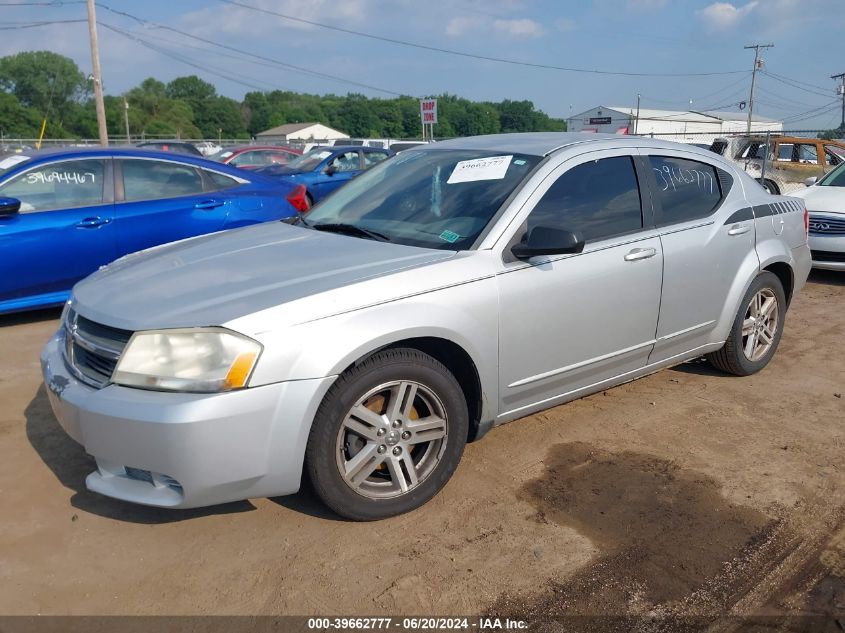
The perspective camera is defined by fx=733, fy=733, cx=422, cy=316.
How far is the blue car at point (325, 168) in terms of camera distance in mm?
12953

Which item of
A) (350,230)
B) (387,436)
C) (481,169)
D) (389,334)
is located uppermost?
(481,169)

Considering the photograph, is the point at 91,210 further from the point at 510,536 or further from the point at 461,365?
the point at 510,536

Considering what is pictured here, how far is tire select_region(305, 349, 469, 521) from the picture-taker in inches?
117

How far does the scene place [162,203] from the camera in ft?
21.4

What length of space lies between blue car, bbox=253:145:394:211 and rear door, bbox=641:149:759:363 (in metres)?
8.08

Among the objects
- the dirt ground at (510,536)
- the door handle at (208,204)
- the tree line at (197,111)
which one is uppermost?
the tree line at (197,111)

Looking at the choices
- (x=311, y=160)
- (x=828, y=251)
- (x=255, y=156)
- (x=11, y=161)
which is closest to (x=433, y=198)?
(x=11, y=161)

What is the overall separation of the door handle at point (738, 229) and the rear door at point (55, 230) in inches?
190

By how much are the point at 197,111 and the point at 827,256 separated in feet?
342

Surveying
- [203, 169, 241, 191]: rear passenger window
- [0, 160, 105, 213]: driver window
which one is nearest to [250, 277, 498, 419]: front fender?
[0, 160, 105, 213]: driver window

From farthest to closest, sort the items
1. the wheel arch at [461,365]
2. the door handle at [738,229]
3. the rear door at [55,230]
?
the rear door at [55,230] → the door handle at [738,229] → the wheel arch at [461,365]

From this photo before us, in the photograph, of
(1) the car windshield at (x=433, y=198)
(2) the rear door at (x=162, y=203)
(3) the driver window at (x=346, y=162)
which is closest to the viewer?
(1) the car windshield at (x=433, y=198)

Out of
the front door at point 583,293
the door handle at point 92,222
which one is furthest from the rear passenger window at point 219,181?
the front door at point 583,293

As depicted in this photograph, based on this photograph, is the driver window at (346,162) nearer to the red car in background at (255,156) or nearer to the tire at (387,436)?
the red car in background at (255,156)
